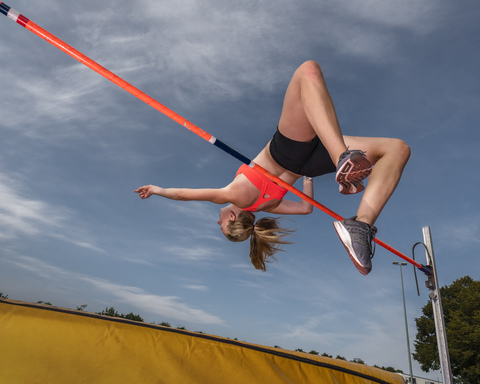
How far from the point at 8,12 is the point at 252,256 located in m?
3.51

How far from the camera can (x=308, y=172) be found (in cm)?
365

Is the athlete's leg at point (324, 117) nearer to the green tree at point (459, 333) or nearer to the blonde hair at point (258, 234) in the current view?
the blonde hair at point (258, 234)

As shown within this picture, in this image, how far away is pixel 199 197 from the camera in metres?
3.86

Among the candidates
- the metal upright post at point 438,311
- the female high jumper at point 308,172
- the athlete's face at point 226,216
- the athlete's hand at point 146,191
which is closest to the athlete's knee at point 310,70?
the female high jumper at point 308,172

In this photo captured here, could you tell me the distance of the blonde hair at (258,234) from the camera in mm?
4578

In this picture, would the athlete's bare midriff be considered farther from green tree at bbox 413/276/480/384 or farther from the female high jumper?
green tree at bbox 413/276/480/384

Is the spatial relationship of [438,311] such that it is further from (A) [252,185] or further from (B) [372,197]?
(B) [372,197]

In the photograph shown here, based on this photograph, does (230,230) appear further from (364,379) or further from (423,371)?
(423,371)

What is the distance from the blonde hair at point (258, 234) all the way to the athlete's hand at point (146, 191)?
4.05ft

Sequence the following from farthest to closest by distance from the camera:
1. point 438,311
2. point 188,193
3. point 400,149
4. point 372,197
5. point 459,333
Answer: point 459,333 < point 438,311 < point 188,193 < point 400,149 < point 372,197

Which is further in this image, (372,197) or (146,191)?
(146,191)

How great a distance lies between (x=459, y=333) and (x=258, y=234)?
60.6 feet

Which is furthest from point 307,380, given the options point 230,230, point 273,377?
point 230,230

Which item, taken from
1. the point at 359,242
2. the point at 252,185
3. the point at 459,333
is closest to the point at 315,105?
the point at 359,242
